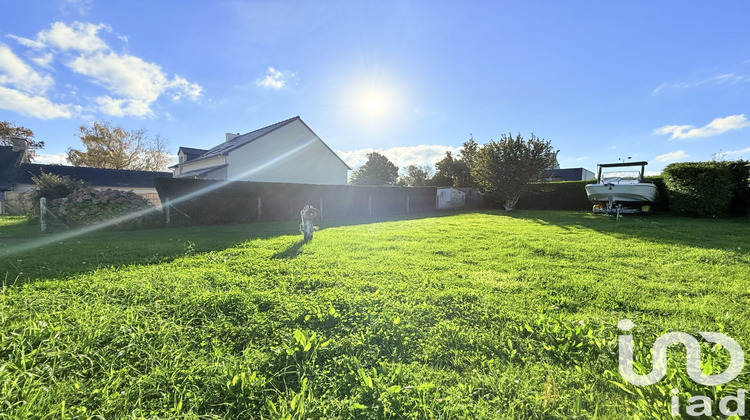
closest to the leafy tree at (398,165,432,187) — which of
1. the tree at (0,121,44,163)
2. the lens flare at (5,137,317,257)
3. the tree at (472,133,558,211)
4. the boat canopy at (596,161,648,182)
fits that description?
the tree at (472,133,558,211)

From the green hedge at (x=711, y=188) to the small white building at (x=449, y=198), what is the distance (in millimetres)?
11446

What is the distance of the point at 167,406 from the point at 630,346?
2.92 m

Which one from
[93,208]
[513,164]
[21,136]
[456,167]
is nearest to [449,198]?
[513,164]

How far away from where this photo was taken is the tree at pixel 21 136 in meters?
28.2

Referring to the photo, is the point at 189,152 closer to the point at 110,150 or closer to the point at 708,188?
the point at 110,150

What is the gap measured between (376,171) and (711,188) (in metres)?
35.5

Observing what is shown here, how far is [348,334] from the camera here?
6.91 feet

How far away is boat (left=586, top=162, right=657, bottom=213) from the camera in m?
10.2

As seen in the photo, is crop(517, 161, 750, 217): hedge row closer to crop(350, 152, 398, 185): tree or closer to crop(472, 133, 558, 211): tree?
crop(472, 133, 558, 211): tree

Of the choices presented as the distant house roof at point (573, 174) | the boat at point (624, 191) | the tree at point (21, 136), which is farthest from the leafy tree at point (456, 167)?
the tree at point (21, 136)

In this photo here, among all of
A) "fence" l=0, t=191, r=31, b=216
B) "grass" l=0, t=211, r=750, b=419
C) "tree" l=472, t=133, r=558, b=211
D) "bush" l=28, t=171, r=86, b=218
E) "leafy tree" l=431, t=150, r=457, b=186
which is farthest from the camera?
"leafy tree" l=431, t=150, r=457, b=186

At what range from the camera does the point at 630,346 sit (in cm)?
185

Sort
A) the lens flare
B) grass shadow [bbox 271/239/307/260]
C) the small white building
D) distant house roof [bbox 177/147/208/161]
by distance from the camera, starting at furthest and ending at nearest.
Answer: distant house roof [bbox 177/147/208/161], the small white building, the lens flare, grass shadow [bbox 271/239/307/260]

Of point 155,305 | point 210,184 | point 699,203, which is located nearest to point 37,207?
point 210,184
